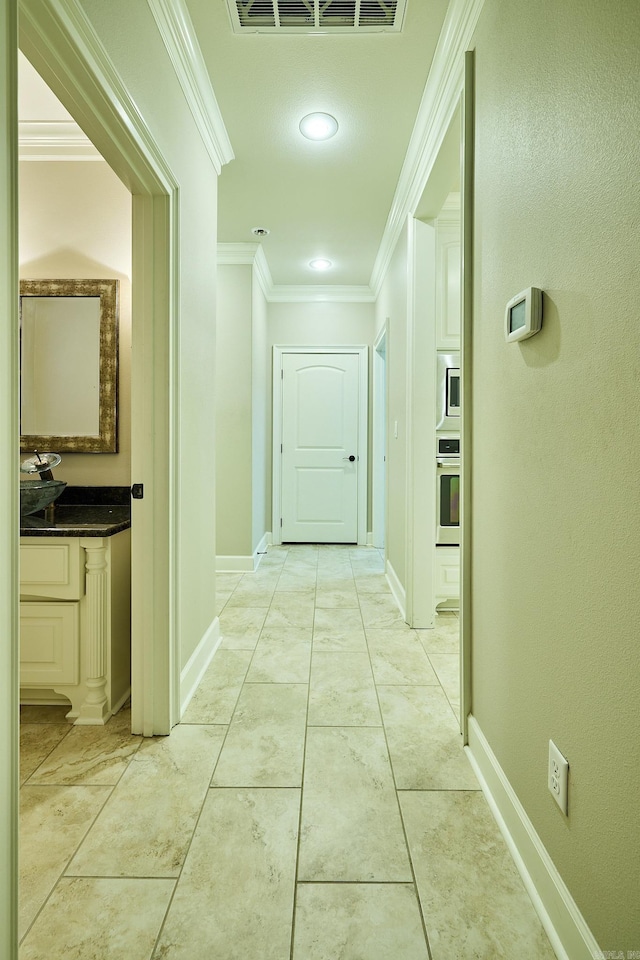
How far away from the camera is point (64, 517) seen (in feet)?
7.45

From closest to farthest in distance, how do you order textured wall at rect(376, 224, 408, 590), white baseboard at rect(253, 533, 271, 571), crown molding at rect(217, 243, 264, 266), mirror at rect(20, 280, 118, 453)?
mirror at rect(20, 280, 118, 453) → textured wall at rect(376, 224, 408, 590) → crown molding at rect(217, 243, 264, 266) → white baseboard at rect(253, 533, 271, 571)

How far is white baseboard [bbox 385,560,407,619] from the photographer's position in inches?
131

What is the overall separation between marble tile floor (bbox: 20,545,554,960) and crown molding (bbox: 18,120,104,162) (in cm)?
244

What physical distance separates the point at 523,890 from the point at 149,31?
2.65 metres

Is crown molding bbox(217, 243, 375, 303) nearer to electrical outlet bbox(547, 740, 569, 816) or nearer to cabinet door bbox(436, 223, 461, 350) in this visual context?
cabinet door bbox(436, 223, 461, 350)

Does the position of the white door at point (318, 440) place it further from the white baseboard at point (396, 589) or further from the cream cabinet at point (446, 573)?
the cream cabinet at point (446, 573)

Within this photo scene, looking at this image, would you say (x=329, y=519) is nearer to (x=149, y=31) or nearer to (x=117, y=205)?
(x=117, y=205)

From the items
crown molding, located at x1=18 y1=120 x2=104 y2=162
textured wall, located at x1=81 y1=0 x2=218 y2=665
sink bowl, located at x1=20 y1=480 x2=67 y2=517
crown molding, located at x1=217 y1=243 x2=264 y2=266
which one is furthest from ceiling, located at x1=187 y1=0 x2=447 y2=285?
sink bowl, located at x1=20 y1=480 x2=67 y2=517

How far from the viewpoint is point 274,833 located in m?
1.43

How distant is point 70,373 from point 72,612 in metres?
1.15

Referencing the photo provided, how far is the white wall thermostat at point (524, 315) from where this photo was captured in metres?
1.23

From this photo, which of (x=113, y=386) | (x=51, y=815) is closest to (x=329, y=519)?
(x=113, y=386)

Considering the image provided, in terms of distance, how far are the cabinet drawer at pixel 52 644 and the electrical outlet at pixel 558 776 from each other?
1.66m

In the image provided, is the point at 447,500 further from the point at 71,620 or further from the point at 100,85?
the point at 100,85
